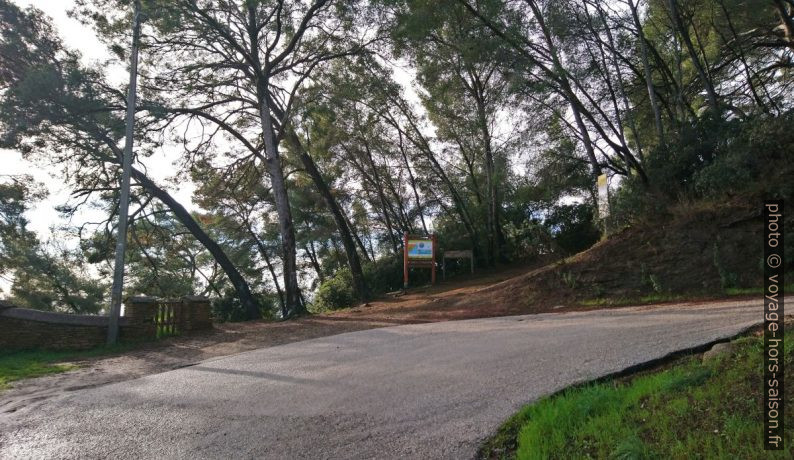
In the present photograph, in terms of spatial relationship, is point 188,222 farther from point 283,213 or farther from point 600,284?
point 600,284

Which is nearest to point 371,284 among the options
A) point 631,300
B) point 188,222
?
point 188,222

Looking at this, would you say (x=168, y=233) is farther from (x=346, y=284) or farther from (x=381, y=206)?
(x=381, y=206)

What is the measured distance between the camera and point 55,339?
12.8 meters

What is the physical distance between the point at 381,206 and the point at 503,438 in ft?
106

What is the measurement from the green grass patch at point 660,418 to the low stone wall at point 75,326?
12.4 meters

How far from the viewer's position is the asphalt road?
4539 mm

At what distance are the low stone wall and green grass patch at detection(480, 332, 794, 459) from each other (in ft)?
40.8

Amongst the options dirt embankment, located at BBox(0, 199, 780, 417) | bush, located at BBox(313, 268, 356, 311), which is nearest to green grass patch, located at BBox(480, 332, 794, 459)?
dirt embankment, located at BBox(0, 199, 780, 417)

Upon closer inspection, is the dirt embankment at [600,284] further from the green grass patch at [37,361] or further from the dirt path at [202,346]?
the green grass patch at [37,361]

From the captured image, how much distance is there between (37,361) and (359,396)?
359 inches

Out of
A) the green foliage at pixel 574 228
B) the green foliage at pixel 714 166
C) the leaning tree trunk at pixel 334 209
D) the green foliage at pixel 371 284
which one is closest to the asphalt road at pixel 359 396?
the green foliage at pixel 714 166

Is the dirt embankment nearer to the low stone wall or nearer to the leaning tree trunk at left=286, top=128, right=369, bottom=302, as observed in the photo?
the low stone wall

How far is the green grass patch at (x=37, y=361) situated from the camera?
31.1ft

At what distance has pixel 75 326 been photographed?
42.7ft
